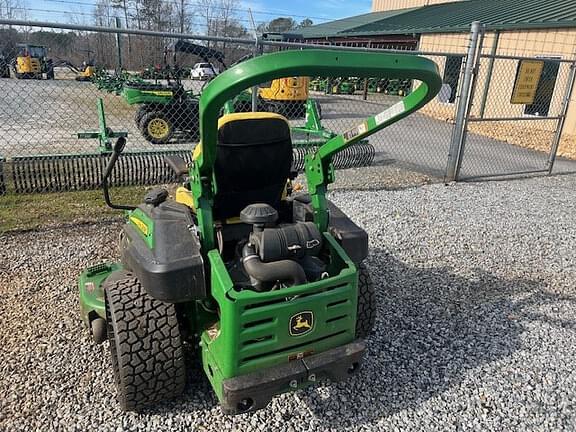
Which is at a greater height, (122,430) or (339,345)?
(339,345)

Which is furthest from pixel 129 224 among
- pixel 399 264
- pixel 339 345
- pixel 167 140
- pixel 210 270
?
pixel 167 140

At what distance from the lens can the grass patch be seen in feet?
15.5

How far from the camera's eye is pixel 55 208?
16.8 feet

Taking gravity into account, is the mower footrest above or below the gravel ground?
above

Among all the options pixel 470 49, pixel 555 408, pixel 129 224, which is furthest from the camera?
pixel 470 49

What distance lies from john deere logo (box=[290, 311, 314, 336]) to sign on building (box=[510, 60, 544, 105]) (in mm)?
6275

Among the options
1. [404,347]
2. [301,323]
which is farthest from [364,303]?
[301,323]

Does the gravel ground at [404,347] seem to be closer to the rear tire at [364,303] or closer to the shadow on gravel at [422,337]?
the shadow on gravel at [422,337]

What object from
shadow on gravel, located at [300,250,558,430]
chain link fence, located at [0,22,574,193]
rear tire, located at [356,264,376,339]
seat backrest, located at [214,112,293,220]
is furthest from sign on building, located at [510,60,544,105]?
seat backrest, located at [214,112,293,220]

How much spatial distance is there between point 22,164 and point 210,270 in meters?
4.26

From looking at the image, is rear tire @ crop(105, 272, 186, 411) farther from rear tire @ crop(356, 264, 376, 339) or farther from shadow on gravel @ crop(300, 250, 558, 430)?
rear tire @ crop(356, 264, 376, 339)

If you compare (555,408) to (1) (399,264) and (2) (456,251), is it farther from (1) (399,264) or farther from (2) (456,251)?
(2) (456,251)

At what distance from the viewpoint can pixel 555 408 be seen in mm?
2604

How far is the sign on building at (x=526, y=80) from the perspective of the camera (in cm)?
684
